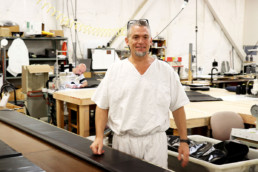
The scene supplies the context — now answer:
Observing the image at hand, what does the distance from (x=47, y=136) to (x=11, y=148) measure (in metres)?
0.30

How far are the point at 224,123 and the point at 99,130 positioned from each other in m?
1.38

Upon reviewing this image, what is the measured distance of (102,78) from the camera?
769 centimetres

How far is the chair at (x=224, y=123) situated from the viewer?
2.70 metres

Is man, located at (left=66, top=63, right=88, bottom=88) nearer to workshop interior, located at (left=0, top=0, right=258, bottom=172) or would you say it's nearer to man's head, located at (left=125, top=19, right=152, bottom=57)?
workshop interior, located at (left=0, top=0, right=258, bottom=172)

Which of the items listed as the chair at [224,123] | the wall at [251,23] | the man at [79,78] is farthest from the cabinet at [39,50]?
the wall at [251,23]

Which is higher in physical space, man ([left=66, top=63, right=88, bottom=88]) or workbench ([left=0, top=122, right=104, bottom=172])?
man ([left=66, top=63, right=88, bottom=88])

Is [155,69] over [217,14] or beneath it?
beneath

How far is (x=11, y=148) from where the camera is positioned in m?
1.77

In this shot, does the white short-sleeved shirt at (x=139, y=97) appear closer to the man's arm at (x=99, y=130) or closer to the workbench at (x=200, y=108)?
the man's arm at (x=99, y=130)

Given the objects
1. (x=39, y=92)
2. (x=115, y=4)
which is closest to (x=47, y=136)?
(x=39, y=92)

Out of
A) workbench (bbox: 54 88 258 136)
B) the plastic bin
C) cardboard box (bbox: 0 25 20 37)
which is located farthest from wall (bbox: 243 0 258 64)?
the plastic bin

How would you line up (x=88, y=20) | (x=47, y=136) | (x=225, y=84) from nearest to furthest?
1. (x=47, y=136)
2. (x=225, y=84)
3. (x=88, y=20)

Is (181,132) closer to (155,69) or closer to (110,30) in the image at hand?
(155,69)

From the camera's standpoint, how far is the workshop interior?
189cm
